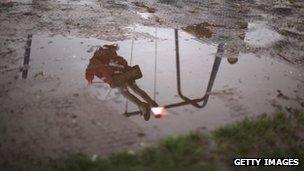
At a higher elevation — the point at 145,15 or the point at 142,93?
the point at 145,15

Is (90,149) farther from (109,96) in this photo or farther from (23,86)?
(23,86)

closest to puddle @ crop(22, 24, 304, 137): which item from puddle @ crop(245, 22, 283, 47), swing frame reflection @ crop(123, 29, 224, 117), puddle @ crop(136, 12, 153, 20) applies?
swing frame reflection @ crop(123, 29, 224, 117)

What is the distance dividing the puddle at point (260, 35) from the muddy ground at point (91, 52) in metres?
0.02

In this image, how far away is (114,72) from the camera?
5371 mm

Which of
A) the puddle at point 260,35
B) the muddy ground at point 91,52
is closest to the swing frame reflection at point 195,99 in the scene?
the muddy ground at point 91,52

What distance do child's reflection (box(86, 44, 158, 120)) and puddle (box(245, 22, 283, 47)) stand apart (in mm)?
2908

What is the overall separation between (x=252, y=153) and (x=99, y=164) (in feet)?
5.75

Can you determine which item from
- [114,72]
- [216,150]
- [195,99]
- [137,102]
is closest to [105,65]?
[114,72]

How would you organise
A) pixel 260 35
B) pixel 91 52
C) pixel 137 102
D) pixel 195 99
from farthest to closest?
1. pixel 260 35
2. pixel 91 52
3. pixel 195 99
4. pixel 137 102

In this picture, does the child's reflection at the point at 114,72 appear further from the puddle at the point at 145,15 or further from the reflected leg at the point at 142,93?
the puddle at the point at 145,15

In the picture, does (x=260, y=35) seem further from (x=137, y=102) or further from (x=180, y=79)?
(x=137, y=102)

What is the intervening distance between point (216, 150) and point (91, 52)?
3.13 meters

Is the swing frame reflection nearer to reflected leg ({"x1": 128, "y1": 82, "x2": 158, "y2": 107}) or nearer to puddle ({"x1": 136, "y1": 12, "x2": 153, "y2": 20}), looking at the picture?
reflected leg ({"x1": 128, "y1": 82, "x2": 158, "y2": 107})

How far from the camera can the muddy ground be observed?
12.8 ft
